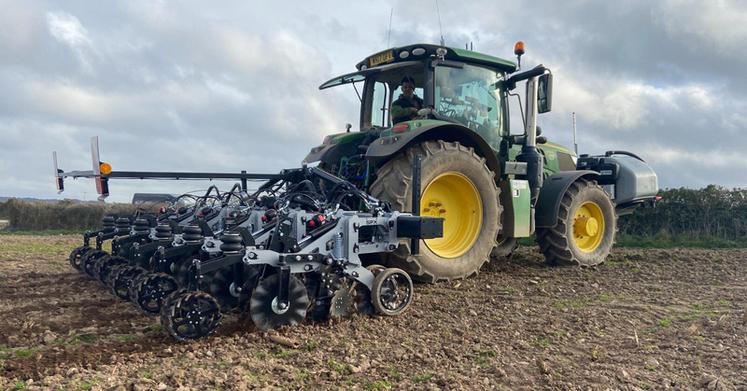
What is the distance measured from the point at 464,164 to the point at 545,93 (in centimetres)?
173

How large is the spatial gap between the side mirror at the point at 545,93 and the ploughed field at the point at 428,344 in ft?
6.90

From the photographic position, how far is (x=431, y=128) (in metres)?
5.23

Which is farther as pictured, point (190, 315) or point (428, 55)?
point (428, 55)

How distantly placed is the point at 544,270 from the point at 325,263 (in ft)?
12.0

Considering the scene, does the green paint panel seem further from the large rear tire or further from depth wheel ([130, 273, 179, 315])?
depth wheel ([130, 273, 179, 315])

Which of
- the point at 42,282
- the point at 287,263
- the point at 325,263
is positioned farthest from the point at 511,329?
the point at 42,282

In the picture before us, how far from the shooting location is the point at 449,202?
19.0 ft

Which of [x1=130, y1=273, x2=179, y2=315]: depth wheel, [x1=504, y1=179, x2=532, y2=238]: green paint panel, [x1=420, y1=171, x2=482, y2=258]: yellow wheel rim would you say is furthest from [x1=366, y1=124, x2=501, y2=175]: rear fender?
[x1=130, y1=273, x2=179, y2=315]: depth wheel

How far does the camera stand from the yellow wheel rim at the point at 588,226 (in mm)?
7252

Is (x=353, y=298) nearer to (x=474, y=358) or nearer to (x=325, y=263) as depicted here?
(x=325, y=263)

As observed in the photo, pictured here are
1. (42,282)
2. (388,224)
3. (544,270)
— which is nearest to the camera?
(388,224)

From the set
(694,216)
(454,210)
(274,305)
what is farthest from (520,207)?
(694,216)

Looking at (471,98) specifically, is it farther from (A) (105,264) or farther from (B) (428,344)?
(A) (105,264)

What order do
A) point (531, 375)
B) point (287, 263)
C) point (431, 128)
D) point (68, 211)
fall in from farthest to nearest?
point (68, 211)
point (431, 128)
point (287, 263)
point (531, 375)
